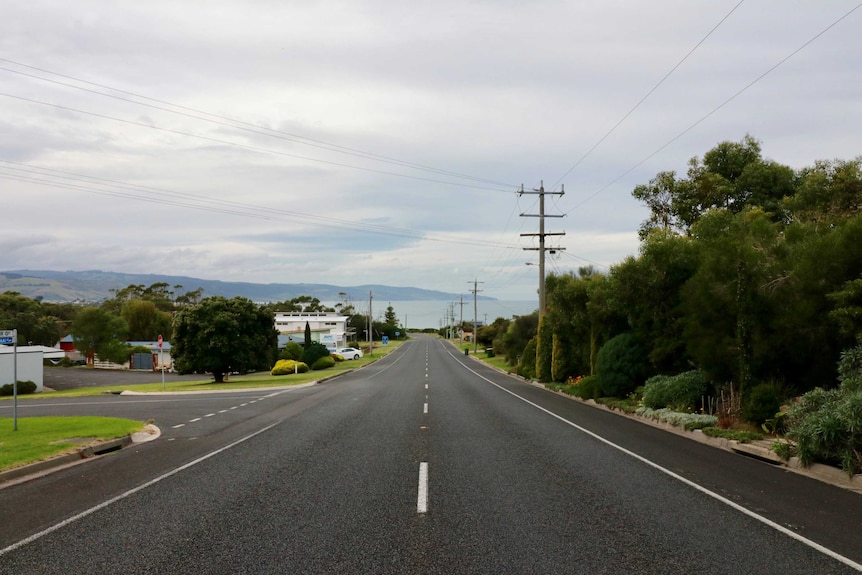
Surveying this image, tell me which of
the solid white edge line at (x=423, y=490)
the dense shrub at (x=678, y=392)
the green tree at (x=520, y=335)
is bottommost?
the solid white edge line at (x=423, y=490)

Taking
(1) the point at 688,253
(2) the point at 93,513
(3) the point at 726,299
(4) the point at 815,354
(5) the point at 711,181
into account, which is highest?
(5) the point at 711,181

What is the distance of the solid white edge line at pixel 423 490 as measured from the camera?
8109 mm

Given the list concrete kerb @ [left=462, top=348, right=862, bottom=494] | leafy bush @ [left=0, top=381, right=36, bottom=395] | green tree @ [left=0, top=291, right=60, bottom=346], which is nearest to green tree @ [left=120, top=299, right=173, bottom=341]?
green tree @ [left=0, top=291, right=60, bottom=346]

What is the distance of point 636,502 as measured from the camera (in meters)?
8.47

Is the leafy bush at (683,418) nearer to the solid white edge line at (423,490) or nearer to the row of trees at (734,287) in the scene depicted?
the row of trees at (734,287)

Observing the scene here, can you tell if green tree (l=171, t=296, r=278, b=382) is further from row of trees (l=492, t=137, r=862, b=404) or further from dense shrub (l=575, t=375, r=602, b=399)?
dense shrub (l=575, t=375, r=602, b=399)

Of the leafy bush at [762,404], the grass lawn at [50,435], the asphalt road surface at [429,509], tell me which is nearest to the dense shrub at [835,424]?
the asphalt road surface at [429,509]

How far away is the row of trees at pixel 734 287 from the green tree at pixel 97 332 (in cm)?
6538

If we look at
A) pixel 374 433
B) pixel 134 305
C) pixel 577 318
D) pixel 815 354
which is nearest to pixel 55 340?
pixel 134 305

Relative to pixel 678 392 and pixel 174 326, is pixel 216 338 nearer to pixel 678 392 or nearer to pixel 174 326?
pixel 174 326

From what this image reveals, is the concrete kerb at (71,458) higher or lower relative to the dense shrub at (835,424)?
lower

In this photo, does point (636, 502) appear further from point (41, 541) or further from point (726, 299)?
point (726, 299)

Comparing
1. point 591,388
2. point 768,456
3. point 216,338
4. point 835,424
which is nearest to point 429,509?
point 835,424

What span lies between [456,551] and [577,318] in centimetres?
2593
